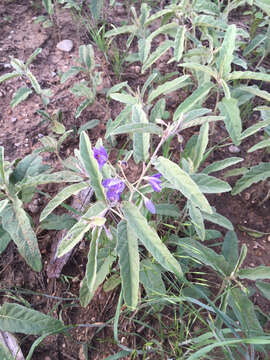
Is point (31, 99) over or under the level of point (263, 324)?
over

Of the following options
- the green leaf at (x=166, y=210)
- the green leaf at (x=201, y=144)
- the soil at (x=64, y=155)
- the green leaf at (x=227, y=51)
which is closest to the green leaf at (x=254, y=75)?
the green leaf at (x=227, y=51)

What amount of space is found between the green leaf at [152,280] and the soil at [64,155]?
0.79 ft

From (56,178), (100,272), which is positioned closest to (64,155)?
(56,178)

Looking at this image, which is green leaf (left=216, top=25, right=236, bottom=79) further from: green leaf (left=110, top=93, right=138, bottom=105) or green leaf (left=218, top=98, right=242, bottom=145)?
green leaf (left=110, top=93, right=138, bottom=105)

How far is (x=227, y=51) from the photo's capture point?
1475 millimetres

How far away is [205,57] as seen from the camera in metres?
1.91

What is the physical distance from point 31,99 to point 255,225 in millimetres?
1711

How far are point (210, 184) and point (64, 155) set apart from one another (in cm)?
105

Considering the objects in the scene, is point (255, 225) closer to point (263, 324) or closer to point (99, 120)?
point (263, 324)

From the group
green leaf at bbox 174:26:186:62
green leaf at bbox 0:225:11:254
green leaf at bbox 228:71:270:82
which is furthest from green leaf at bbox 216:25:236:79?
green leaf at bbox 0:225:11:254

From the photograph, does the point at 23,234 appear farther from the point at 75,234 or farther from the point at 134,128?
the point at 134,128

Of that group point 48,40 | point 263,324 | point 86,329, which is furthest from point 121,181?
point 48,40

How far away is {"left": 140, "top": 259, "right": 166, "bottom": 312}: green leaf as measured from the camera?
123 cm

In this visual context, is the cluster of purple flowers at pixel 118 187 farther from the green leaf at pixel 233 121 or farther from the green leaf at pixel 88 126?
the green leaf at pixel 88 126
